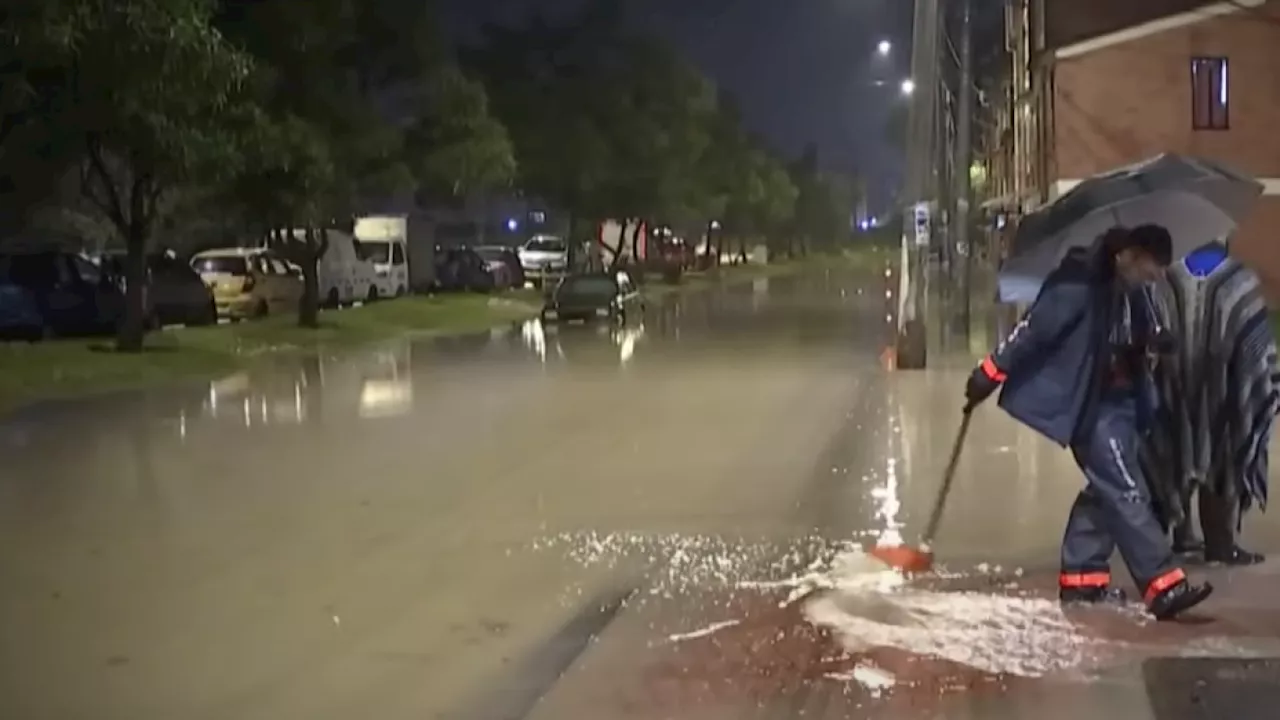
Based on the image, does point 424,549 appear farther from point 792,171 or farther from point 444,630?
point 792,171

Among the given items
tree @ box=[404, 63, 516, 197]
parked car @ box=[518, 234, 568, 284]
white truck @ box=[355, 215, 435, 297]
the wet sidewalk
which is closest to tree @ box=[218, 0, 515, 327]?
tree @ box=[404, 63, 516, 197]

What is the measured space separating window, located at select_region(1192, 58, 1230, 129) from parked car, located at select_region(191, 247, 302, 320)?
20099mm

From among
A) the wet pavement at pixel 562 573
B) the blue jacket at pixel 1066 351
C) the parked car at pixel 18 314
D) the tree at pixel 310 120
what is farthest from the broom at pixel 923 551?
the parked car at pixel 18 314

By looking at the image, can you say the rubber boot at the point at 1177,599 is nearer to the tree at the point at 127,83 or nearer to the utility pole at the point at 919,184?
the utility pole at the point at 919,184

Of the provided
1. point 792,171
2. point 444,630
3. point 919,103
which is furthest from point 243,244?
A: point 792,171

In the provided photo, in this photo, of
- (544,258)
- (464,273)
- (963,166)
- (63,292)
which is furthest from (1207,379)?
(544,258)

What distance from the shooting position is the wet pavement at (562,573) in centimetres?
777

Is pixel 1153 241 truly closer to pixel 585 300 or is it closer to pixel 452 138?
pixel 452 138

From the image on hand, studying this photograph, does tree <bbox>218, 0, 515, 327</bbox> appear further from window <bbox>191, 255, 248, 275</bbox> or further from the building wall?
the building wall

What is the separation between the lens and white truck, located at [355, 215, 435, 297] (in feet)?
160

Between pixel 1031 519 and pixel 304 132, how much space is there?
2205cm

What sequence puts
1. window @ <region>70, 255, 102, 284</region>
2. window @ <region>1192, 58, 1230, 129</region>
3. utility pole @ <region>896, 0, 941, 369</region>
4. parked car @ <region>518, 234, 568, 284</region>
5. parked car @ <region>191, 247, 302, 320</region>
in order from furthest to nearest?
parked car @ <region>518, 234, 568, 284</region>, window @ <region>1192, 58, 1230, 129</region>, parked car @ <region>191, 247, 302, 320</region>, window @ <region>70, 255, 102, 284</region>, utility pole @ <region>896, 0, 941, 369</region>

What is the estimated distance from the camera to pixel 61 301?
31.6 m

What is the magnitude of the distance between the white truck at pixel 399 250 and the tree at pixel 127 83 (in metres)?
21.7
